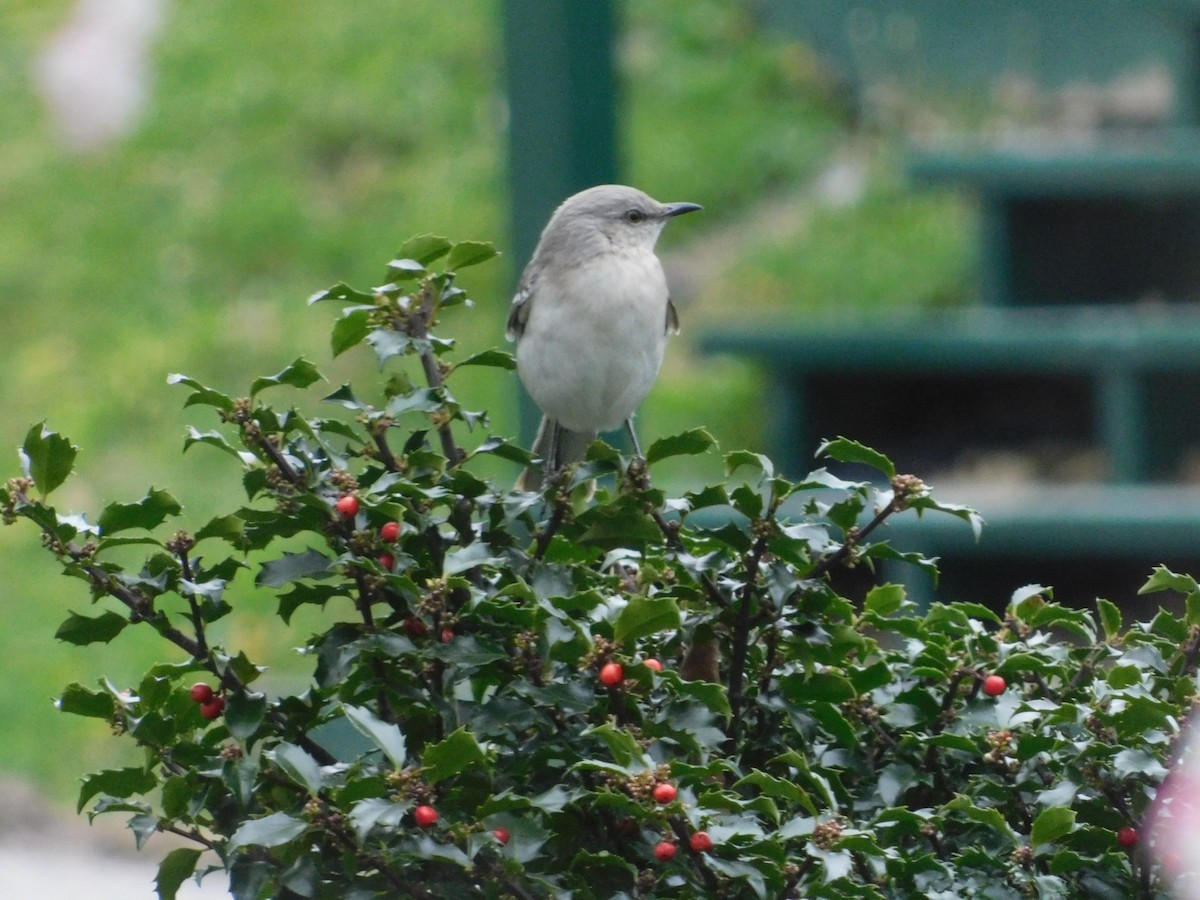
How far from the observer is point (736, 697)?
6.59ft

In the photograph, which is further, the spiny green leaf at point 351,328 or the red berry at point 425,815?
the spiny green leaf at point 351,328

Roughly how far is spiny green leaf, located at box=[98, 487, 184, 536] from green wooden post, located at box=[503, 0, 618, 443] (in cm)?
260

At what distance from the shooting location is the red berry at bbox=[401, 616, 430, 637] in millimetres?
1937

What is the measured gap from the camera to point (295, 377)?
1977mm

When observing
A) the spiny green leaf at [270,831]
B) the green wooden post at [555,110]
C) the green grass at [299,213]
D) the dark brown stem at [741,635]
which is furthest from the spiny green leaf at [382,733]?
the green grass at [299,213]

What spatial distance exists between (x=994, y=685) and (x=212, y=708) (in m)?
0.89

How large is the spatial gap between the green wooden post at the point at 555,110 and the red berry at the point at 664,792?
2863 millimetres

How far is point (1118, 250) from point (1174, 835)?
215 inches

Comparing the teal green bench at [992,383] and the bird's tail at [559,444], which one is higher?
the bird's tail at [559,444]

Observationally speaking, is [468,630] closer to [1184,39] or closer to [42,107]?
[1184,39]

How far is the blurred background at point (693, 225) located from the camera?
19.7 feet

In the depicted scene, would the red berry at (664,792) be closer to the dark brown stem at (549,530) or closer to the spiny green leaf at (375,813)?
the spiny green leaf at (375,813)

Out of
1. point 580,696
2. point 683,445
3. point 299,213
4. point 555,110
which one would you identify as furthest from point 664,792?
point 299,213

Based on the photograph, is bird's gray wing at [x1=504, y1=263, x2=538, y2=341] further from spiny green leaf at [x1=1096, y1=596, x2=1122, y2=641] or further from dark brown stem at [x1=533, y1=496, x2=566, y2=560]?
spiny green leaf at [x1=1096, y1=596, x2=1122, y2=641]
